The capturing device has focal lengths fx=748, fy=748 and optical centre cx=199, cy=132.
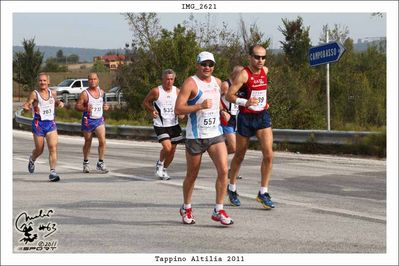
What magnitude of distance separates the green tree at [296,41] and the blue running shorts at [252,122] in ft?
88.2

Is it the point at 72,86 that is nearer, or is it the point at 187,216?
the point at 187,216

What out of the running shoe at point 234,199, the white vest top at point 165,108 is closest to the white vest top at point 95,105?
the white vest top at point 165,108

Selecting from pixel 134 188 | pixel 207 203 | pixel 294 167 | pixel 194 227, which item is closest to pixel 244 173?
pixel 294 167

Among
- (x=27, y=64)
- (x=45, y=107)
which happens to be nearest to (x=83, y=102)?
(x=45, y=107)

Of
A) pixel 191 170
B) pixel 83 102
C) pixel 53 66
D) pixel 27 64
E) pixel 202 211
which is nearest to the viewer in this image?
pixel 191 170

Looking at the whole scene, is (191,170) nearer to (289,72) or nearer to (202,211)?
(202,211)

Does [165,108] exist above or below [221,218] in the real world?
above

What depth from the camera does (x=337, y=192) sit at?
36.3 ft

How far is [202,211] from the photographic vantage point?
953 centimetres

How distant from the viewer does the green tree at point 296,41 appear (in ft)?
120

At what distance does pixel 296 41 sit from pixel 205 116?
2922 centimetres

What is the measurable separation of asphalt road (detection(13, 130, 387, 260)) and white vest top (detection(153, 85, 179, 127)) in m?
0.99

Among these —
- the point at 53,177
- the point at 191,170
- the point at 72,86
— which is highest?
the point at 72,86

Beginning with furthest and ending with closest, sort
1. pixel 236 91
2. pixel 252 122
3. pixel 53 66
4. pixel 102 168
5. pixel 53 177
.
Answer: pixel 53 66
pixel 102 168
pixel 53 177
pixel 252 122
pixel 236 91
